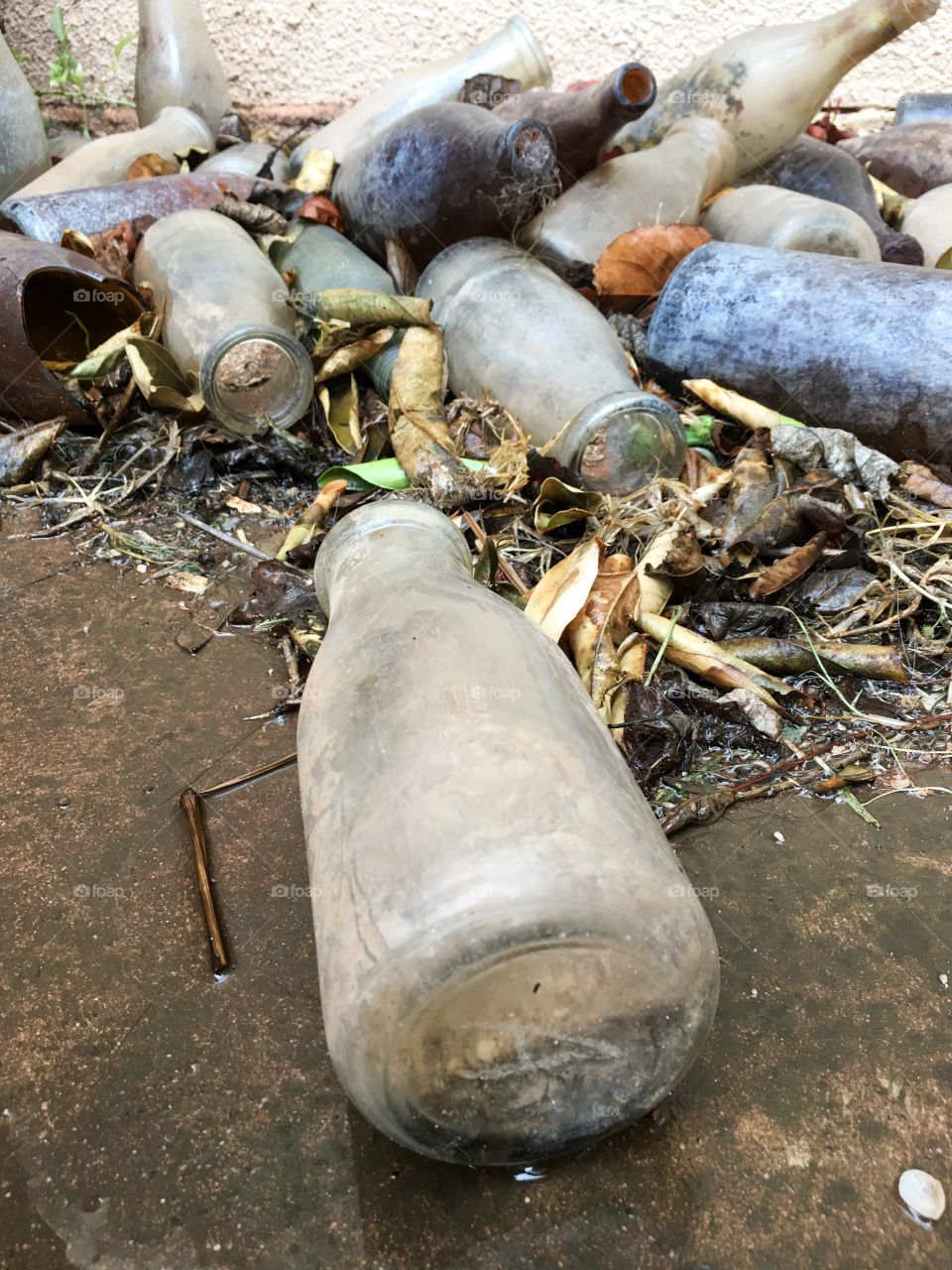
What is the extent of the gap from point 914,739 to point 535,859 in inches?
37.3

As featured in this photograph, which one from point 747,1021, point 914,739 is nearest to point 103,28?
point 914,739

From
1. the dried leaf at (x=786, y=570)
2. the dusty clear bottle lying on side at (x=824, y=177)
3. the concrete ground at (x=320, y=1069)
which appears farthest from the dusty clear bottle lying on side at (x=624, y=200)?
the concrete ground at (x=320, y=1069)

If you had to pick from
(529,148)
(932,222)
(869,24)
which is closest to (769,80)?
(869,24)

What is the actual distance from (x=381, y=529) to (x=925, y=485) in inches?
47.0

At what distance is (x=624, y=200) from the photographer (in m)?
2.29

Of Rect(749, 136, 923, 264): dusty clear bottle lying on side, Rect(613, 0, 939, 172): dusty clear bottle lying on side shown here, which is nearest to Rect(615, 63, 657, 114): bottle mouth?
Rect(613, 0, 939, 172): dusty clear bottle lying on side

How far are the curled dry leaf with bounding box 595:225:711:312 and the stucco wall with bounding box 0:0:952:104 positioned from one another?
178 cm

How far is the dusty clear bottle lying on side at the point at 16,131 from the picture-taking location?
2898 millimetres

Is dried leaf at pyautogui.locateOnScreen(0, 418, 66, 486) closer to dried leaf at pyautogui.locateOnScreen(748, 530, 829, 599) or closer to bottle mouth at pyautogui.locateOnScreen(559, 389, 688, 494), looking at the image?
bottle mouth at pyautogui.locateOnScreen(559, 389, 688, 494)

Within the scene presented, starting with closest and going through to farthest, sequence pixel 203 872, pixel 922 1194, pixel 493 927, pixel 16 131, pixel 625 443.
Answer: pixel 493 927
pixel 922 1194
pixel 203 872
pixel 625 443
pixel 16 131

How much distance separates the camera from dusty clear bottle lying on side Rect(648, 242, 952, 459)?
1.80m

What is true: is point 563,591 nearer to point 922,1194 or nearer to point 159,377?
point 922,1194

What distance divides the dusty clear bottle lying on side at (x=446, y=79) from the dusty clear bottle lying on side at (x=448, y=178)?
47 centimetres

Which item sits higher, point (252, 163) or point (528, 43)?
point (528, 43)
